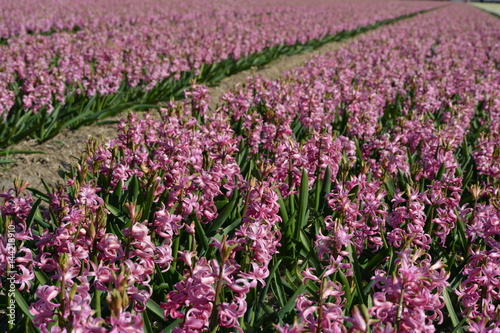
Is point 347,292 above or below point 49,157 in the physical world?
above

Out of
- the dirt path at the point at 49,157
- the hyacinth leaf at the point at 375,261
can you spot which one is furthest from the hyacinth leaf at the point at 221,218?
the dirt path at the point at 49,157

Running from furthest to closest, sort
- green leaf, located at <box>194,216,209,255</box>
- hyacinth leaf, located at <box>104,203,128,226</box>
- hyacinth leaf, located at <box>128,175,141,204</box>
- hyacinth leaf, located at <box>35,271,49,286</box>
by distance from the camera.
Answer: hyacinth leaf, located at <box>128,175,141,204</box>, hyacinth leaf, located at <box>104,203,128,226</box>, green leaf, located at <box>194,216,209,255</box>, hyacinth leaf, located at <box>35,271,49,286</box>

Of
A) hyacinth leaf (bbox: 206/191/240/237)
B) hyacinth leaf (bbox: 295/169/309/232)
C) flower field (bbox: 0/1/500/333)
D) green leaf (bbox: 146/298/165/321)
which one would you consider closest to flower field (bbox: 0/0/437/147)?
flower field (bbox: 0/1/500/333)

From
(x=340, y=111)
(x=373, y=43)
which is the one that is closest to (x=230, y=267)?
(x=340, y=111)

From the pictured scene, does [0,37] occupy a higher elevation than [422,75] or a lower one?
lower

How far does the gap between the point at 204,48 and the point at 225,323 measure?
8906 mm

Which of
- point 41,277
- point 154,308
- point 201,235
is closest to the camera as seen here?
point 154,308

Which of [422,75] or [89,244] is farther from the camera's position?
[422,75]

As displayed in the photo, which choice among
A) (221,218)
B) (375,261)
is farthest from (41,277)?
(375,261)

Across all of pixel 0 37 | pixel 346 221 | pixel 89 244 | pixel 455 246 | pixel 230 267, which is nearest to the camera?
pixel 230 267

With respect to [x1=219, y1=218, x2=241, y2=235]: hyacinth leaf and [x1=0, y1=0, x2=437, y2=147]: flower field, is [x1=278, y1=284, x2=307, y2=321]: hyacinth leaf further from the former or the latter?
[x1=0, y1=0, x2=437, y2=147]: flower field

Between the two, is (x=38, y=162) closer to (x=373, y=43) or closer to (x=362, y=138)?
(x=362, y=138)

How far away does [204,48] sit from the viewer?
33.4 ft

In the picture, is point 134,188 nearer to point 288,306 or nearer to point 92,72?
point 288,306
